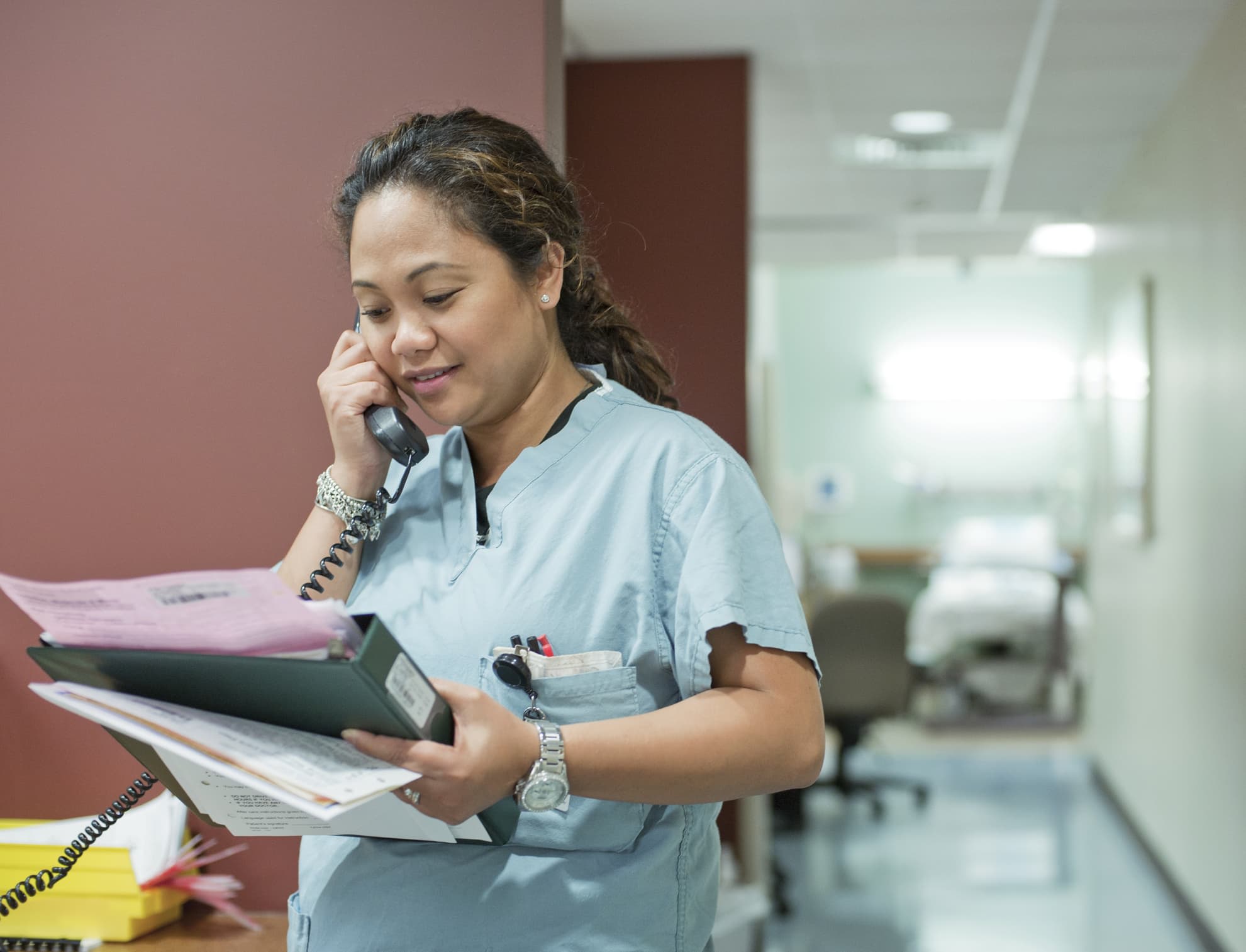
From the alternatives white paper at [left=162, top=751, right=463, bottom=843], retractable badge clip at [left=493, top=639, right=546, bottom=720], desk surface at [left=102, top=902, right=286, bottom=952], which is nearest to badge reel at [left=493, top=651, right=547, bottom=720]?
retractable badge clip at [left=493, top=639, right=546, bottom=720]

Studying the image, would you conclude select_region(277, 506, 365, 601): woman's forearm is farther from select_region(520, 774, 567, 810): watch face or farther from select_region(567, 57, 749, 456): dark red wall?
select_region(567, 57, 749, 456): dark red wall

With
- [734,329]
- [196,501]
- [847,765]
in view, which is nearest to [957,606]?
[847,765]

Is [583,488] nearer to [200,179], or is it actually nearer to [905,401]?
[200,179]

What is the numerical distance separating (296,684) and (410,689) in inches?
3.5

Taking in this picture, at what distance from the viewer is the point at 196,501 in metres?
1.74

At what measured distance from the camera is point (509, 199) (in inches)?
49.3

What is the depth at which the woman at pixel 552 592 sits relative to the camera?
1.12 m

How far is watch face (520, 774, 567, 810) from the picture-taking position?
1.02 metres

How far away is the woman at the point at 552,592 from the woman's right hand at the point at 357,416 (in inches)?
1.6

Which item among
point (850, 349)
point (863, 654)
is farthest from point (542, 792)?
point (850, 349)

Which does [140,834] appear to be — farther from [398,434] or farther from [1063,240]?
[1063,240]

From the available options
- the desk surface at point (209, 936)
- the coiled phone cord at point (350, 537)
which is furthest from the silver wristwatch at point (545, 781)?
the desk surface at point (209, 936)

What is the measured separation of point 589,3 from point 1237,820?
278cm

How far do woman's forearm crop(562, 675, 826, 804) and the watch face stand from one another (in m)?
0.02
